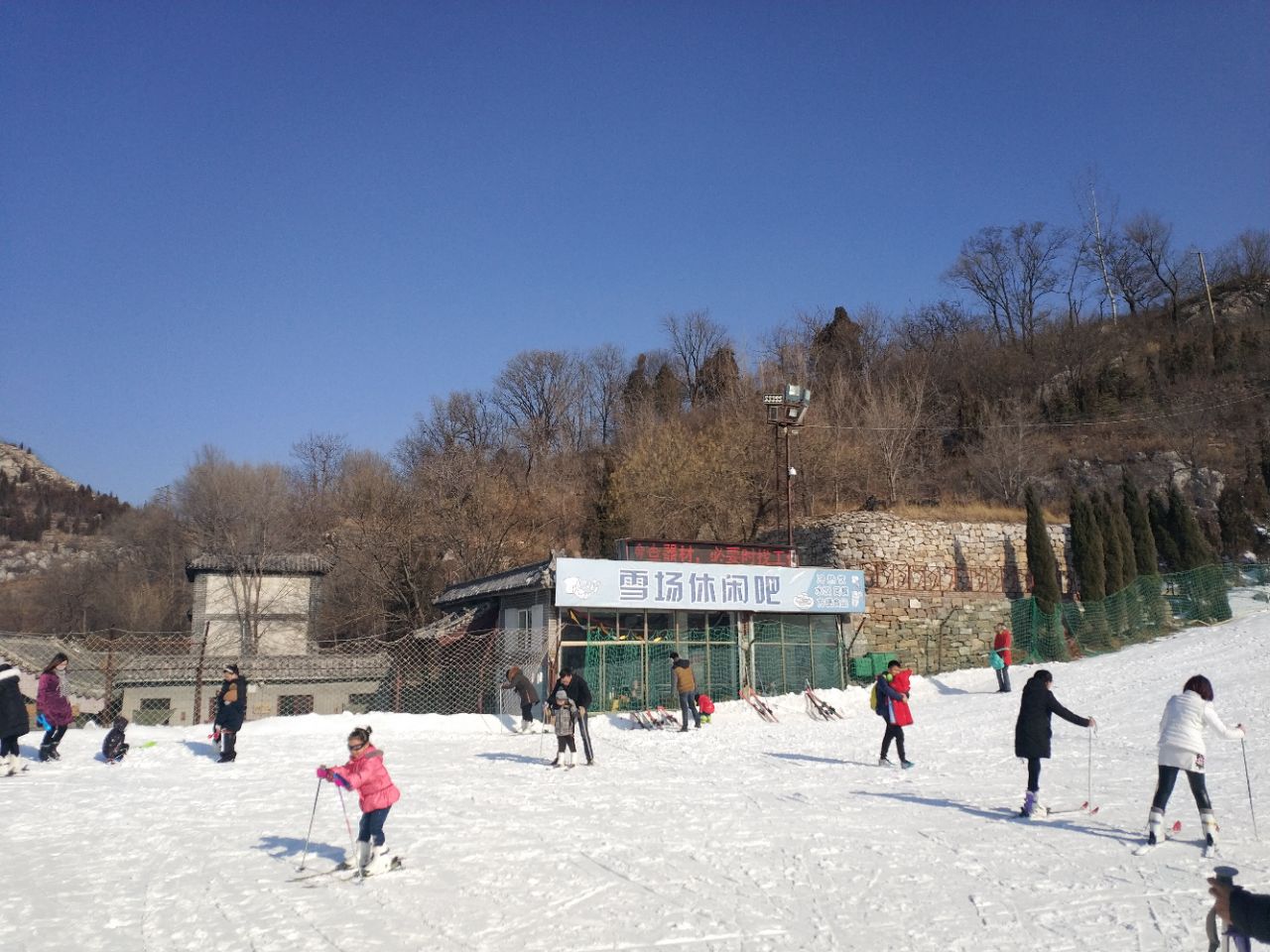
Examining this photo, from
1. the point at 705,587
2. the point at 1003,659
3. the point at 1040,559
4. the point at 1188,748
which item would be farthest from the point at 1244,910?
the point at 1040,559

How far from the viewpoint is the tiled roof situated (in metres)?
21.1

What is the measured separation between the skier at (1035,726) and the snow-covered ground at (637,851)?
372 mm

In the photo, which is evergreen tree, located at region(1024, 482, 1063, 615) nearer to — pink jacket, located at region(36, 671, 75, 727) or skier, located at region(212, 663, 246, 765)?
skier, located at region(212, 663, 246, 765)

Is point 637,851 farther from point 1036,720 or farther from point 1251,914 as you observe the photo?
point 1251,914

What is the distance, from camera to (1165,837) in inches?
330

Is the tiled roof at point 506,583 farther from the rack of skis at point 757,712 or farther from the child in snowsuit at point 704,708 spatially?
the child in snowsuit at point 704,708

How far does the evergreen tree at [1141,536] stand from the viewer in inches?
1240

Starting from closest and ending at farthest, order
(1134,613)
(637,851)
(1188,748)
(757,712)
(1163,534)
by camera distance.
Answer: (1188,748) < (637,851) < (757,712) < (1134,613) < (1163,534)

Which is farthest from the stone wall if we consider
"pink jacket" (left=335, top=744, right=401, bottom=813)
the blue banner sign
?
"pink jacket" (left=335, top=744, right=401, bottom=813)

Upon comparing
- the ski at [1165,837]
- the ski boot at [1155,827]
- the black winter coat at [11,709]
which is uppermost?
the black winter coat at [11,709]

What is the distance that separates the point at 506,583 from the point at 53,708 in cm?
1035

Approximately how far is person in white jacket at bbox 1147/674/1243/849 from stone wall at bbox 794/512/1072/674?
61.6ft

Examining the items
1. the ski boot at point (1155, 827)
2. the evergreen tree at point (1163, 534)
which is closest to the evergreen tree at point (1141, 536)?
the evergreen tree at point (1163, 534)

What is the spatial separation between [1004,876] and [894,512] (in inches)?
1063
